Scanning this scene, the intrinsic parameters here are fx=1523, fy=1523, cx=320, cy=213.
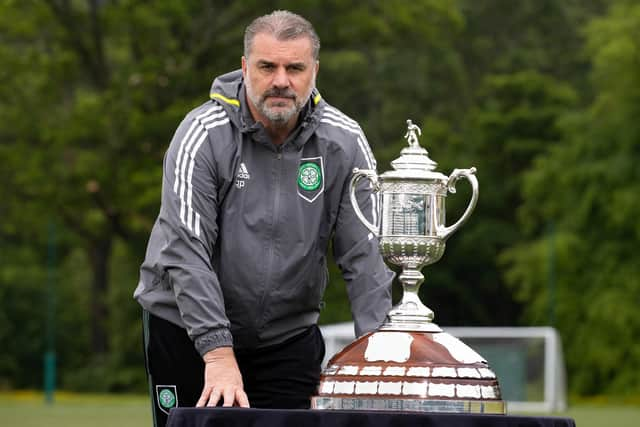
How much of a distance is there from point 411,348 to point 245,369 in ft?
3.81

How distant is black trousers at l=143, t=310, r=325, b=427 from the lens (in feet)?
13.6

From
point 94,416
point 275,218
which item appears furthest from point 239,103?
point 94,416

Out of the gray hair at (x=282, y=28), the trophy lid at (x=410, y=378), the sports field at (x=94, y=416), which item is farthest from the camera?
the sports field at (x=94, y=416)

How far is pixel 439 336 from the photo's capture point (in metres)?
3.23

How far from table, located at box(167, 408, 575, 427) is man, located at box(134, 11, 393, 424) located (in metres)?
0.41

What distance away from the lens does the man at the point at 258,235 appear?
3568mm

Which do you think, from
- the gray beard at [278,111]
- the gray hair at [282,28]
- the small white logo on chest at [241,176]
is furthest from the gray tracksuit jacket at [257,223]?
the gray hair at [282,28]

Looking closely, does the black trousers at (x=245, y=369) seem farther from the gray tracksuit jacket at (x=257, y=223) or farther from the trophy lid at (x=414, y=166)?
the trophy lid at (x=414, y=166)

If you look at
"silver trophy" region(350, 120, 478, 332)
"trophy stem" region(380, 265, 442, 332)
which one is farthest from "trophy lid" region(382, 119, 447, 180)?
"trophy stem" region(380, 265, 442, 332)

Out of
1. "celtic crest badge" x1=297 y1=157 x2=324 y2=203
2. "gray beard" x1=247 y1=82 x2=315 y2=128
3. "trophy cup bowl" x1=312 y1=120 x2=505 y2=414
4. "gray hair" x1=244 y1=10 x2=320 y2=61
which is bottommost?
"trophy cup bowl" x1=312 y1=120 x2=505 y2=414

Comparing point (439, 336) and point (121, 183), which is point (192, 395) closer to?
point (439, 336)

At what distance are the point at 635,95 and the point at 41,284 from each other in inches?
505

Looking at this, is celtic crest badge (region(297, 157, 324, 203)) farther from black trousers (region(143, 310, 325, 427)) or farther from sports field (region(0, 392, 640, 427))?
sports field (region(0, 392, 640, 427))

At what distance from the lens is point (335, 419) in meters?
2.95
